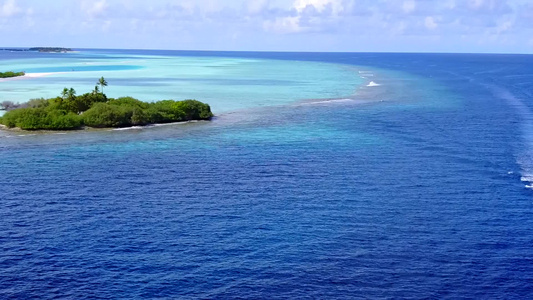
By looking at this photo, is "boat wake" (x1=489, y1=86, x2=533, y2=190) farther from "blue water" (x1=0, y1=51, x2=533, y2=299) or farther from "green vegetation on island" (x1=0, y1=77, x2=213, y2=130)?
"green vegetation on island" (x1=0, y1=77, x2=213, y2=130)

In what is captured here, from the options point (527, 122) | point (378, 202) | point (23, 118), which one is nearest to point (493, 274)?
point (378, 202)

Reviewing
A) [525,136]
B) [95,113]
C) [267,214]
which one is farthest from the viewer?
[95,113]

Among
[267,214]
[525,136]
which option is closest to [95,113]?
[267,214]

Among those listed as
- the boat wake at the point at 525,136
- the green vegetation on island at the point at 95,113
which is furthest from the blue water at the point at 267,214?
the green vegetation on island at the point at 95,113

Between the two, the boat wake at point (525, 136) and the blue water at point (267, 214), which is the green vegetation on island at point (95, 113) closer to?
the blue water at point (267, 214)

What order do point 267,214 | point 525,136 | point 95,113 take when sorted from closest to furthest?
point 267,214
point 525,136
point 95,113

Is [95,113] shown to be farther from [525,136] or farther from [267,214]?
[525,136]

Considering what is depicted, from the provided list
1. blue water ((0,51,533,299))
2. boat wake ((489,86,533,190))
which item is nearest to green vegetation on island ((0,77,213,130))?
blue water ((0,51,533,299))
